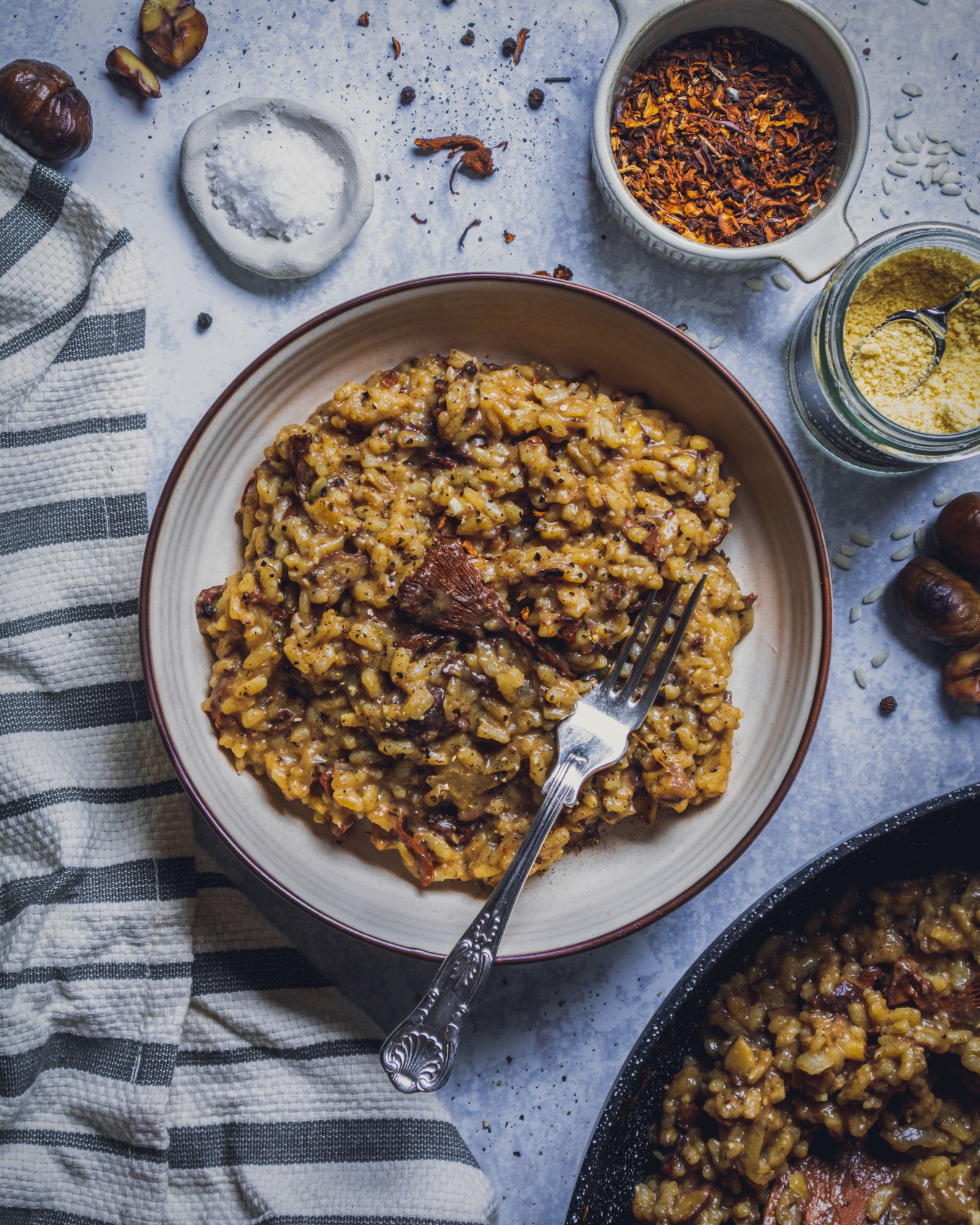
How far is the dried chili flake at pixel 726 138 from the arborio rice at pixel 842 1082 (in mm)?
1902

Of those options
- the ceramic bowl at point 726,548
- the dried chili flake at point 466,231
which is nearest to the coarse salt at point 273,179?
the dried chili flake at point 466,231

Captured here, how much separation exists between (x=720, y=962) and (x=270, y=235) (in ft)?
7.51

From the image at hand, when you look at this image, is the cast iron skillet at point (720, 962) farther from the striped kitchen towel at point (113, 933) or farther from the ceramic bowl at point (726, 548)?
the striped kitchen towel at point (113, 933)

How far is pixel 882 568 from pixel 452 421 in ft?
4.64

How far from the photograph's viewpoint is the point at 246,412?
2361 millimetres

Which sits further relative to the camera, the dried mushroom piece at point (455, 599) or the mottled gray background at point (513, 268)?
the mottled gray background at point (513, 268)

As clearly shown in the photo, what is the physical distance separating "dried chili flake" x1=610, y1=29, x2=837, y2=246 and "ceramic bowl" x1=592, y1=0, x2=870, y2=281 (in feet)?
0.16

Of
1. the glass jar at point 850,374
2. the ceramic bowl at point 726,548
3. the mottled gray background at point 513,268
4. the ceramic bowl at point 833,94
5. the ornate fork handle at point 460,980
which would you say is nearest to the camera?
the ornate fork handle at point 460,980

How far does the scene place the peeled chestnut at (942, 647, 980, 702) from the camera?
106 inches

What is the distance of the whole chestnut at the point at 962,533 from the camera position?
264 cm

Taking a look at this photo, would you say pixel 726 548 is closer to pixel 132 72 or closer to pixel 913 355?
pixel 913 355

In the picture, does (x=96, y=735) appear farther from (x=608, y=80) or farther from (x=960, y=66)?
(x=960, y=66)

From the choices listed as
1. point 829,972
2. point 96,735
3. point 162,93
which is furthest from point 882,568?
point 162,93

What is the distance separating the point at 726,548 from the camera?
2.54 meters
